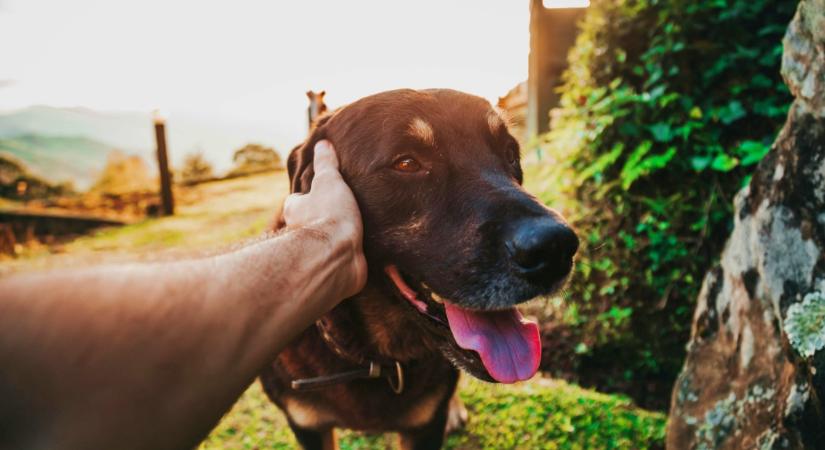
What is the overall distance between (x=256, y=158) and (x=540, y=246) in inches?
682

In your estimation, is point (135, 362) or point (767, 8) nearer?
point (135, 362)

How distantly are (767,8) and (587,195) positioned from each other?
1.87 meters

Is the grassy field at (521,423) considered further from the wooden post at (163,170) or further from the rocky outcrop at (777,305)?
the wooden post at (163,170)

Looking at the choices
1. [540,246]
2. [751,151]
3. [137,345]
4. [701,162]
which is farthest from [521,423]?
[137,345]

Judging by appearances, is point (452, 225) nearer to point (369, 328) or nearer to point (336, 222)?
point (336, 222)

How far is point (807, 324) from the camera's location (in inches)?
75.2

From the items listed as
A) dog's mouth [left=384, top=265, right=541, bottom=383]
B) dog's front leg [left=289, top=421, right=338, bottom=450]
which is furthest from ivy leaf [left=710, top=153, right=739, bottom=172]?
dog's front leg [left=289, top=421, right=338, bottom=450]

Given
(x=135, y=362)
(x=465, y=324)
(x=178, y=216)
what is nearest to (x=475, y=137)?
(x=465, y=324)

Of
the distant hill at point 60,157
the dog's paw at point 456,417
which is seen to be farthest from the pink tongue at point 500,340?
the distant hill at point 60,157

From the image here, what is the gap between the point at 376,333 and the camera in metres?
2.55

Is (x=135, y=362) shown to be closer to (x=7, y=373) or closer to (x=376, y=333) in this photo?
(x=7, y=373)

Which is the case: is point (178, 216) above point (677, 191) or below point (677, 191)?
below

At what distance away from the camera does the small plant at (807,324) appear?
184cm

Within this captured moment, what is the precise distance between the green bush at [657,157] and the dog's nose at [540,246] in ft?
7.03
